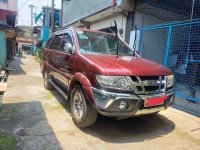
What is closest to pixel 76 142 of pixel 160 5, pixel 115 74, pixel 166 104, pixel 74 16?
pixel 115 74

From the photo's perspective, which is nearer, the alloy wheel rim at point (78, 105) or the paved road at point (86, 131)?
the paved road at point (86, 131)

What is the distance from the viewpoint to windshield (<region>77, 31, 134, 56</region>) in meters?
4.62

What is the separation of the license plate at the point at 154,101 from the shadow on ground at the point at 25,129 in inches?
63.6

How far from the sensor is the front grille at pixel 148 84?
3.55 metres

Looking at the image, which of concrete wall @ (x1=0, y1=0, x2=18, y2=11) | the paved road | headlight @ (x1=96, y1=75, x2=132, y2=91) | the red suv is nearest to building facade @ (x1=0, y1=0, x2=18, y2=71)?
concrete wall @ (x1=0, y1=0, x2=18, y2=11)

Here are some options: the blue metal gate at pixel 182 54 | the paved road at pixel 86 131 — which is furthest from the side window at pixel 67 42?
the blue metal gate at pixel 182 54

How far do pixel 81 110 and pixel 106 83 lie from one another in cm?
91

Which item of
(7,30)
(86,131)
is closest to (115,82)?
(86,131)

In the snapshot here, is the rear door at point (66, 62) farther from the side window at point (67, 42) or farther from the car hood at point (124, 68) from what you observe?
the car hood at point (124, 68)

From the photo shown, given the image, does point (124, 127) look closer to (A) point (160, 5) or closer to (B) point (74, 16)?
(A) point (160, 5)

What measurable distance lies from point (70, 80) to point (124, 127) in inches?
57.8

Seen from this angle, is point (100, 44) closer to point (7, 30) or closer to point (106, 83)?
point (106, 83)

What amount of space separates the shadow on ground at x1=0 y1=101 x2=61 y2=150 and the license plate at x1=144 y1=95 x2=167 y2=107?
1.62 m

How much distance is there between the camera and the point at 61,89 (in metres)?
5.34
